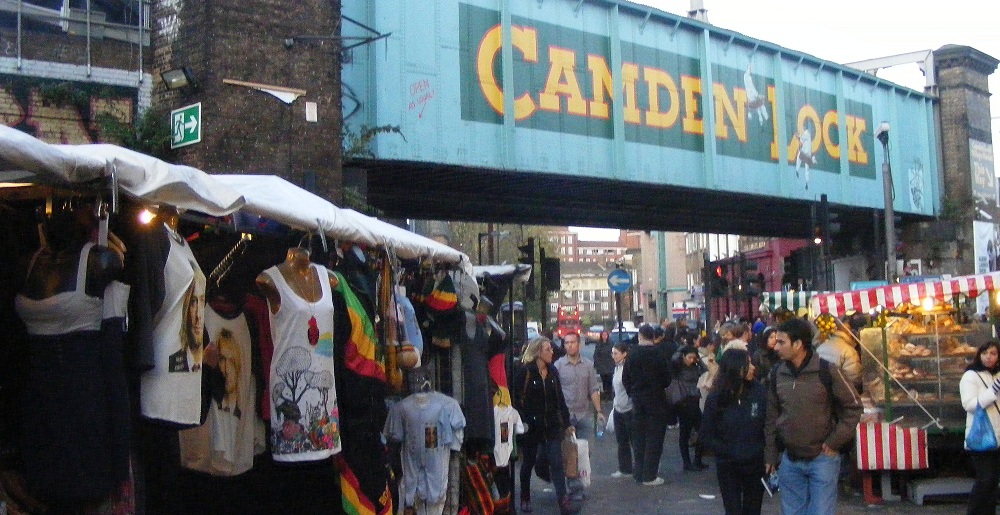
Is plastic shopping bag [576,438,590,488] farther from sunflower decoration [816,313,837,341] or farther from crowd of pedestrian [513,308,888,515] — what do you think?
sunflower decoration [816,313,837,341]

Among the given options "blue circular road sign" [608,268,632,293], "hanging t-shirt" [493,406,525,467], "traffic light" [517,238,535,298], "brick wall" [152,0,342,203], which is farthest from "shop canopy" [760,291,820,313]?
"hanging t-shirt" [493,406,525,467]

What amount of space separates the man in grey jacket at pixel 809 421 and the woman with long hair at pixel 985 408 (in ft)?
8.18

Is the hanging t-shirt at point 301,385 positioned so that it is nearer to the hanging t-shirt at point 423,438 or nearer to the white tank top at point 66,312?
the white tank top at point 66,312

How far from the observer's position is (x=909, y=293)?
11781 millimetres

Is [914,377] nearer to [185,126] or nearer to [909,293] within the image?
[909,293]

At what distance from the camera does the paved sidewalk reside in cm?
1056

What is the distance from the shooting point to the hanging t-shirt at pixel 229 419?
221 inches

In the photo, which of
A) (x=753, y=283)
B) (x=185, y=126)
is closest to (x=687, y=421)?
(x=185, y=126)

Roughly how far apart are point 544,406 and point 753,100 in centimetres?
1495

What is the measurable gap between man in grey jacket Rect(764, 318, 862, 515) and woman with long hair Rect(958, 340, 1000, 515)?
8.18 ft

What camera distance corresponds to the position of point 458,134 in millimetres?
17297

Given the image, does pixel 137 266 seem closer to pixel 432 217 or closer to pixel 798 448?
pixel 798 448

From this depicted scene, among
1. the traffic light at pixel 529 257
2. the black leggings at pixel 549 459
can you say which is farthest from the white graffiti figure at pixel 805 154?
the black leggings at pixel 549 459

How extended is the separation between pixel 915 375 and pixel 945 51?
2256 centimetres
